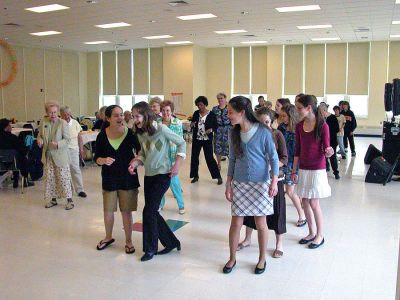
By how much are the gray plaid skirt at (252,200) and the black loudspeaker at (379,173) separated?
4737mm

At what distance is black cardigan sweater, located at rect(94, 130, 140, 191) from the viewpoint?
375 cm

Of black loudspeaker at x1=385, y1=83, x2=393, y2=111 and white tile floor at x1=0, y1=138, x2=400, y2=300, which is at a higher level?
black loudspeaker at x1=385, y1=83, x2=393, y2=111

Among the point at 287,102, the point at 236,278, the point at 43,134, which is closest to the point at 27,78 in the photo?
the point at 43,134

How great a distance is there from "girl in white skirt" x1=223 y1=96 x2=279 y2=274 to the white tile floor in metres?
0.53

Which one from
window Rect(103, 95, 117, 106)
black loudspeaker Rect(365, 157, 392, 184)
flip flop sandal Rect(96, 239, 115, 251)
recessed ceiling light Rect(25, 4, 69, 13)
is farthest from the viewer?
window Rect(103, 95, 117, 106)

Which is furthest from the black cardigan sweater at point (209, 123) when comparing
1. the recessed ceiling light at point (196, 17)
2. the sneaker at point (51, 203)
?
the recessed ceiling light at point (196, 17)

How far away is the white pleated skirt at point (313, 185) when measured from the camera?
152 inches

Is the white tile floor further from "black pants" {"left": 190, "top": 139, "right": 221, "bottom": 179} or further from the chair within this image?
"black pants" {"left": 190, "top": 139, "right": 221, "bottom": 179}

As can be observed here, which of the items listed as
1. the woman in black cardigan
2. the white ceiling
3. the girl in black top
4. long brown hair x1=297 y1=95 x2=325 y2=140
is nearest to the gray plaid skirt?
long brown hair x1=297 y1=95 x2=325 y2=140

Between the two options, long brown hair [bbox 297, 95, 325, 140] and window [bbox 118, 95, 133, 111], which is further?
window [bbox 118, 95, 133, 111]

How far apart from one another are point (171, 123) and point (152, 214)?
6.45ft

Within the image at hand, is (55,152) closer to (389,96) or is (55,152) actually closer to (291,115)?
(291,115)

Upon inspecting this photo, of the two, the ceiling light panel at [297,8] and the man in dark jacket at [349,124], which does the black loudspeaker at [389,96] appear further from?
the man in dark jacket at [349,124]

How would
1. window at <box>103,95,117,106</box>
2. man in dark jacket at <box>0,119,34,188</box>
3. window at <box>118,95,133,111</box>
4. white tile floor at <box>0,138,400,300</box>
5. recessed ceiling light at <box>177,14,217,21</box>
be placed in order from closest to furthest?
1. white tile floor at <box>0,138,400,300</box>
2. man in dark jacket at <box>0,119,34,188</box>
3. recessed ceiling light at <box>177,14,217,21</box>
4. window at <box>118,95,133,111</box>
5. window at <box>103,95,117,106</box>
